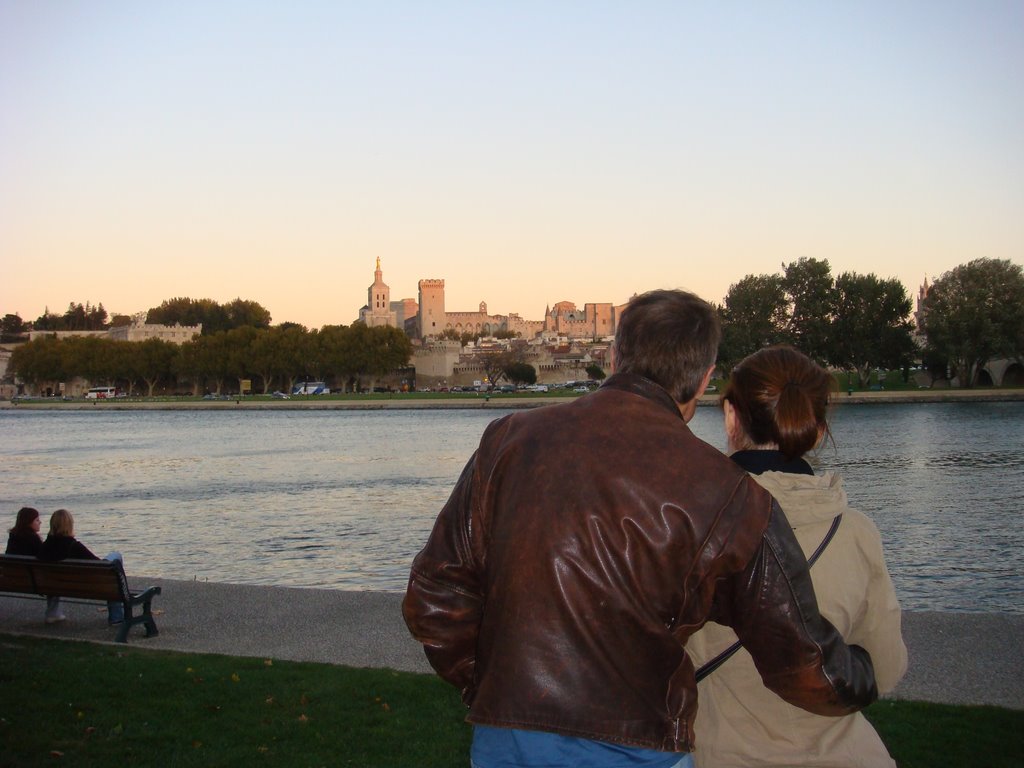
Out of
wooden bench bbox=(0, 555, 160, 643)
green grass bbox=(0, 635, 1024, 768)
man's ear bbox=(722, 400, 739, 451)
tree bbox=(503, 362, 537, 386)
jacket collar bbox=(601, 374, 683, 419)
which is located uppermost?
jacket collar bbox=(601, 374, 683, 419)

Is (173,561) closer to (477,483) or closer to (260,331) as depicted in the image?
(477,483)

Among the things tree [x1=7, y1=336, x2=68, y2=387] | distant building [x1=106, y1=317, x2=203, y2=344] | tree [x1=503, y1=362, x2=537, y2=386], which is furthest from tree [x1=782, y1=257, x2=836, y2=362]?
distant building [x1=106, y1=317, x2=203, y2=344]

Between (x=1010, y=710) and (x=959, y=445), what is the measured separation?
37222 millimetres

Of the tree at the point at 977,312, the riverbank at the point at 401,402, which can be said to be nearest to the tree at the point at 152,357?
the riverbank at the point at 401,402

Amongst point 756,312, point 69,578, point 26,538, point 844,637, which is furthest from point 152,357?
point 844,637

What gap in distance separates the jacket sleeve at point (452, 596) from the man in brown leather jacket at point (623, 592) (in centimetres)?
9

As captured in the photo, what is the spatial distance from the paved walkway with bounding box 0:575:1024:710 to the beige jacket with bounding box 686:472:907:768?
464 cm

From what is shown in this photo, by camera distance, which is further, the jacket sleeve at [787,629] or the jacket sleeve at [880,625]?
the jacket sleeve at [880,625]

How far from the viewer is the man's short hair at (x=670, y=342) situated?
87.8 inches

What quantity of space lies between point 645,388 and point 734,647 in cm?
61

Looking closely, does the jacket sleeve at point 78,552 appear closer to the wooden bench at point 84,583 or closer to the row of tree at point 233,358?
the wooden bench at point 84,583

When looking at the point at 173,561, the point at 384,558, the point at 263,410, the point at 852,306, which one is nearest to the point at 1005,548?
the point at 384,558

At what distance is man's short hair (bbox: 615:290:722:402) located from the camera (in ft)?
7.32

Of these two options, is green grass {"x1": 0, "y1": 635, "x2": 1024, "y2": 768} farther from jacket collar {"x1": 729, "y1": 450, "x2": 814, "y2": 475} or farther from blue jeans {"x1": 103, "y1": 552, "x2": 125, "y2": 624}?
jacket collar {"x1": 729, "y1": 450, "x2": 814, "y2": 475}
